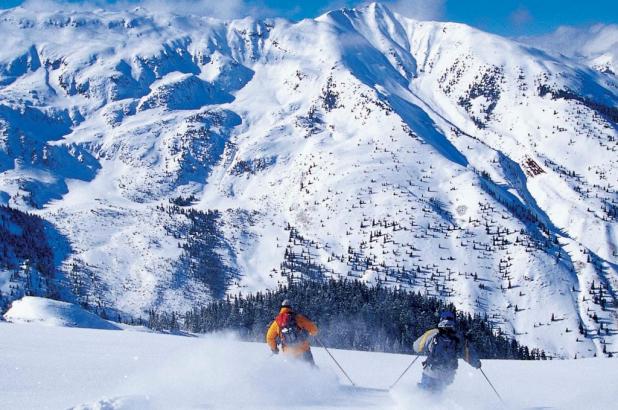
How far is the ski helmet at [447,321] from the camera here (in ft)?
54.2

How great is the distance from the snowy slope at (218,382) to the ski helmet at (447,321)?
1947 millimetres

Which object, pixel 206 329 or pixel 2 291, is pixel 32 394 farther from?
pixel 2 291

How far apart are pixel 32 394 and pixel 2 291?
19565 centimetres

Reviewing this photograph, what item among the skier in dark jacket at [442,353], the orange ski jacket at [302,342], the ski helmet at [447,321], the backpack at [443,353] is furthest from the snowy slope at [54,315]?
the ski helmet at [447,321]

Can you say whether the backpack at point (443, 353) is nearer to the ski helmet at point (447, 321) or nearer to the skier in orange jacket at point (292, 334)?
the ski helmet at point (447, 321)

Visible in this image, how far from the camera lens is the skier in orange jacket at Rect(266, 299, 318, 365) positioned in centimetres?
1884

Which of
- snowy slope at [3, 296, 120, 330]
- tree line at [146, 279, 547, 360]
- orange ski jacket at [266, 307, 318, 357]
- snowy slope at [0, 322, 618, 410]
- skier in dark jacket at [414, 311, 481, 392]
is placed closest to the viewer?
snowy slope at [0, 322, 618, 410]

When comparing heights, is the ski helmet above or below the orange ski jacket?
above

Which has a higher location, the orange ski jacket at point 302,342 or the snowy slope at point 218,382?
the orange ski jacket at point 302,342

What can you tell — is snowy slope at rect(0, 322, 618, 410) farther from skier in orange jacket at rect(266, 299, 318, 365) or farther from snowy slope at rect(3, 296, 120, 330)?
snowy slope at rect(3, 296, 120, 330)

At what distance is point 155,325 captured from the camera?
184125 mm

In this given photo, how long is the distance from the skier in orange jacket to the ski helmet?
13.7 ft

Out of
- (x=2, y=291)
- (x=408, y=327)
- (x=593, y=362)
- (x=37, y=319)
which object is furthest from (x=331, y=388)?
(x=2, y=291)

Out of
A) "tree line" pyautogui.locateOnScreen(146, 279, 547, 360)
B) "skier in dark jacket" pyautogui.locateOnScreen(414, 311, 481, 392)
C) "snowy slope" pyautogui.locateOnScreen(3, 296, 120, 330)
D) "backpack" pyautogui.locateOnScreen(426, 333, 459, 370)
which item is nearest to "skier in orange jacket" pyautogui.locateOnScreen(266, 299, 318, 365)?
"skier in dark jacket" pyautogui.locateOnScreen(414, 311, 481, 392)
